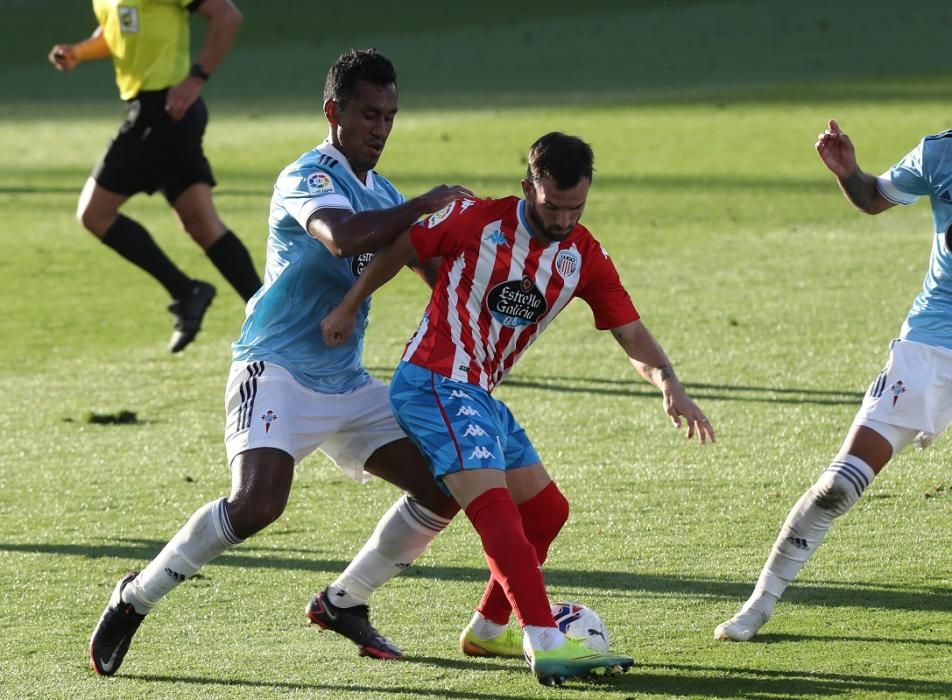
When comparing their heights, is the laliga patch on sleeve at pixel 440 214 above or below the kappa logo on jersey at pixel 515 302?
above

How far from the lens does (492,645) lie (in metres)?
4.91

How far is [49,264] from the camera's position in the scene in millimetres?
12578

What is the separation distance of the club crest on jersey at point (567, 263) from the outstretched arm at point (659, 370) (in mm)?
263

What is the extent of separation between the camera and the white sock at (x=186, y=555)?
475 cm

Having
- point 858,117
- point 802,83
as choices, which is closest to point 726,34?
point 802,83

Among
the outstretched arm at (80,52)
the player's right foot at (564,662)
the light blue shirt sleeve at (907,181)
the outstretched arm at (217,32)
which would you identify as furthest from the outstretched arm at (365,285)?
the outstretched arm at (80,52)

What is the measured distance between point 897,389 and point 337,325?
168 cm

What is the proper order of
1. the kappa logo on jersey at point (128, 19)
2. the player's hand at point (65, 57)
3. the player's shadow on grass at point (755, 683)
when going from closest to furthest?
1. the player's shadow on grass at point (755, 683)
2. the kappa logo on jersey at point (128, 19)
3. the player's hand at point (65, 57)

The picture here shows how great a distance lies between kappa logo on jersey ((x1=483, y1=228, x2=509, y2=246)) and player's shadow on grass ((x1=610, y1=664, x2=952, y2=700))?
49.0 inches

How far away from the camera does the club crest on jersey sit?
15.7 ft

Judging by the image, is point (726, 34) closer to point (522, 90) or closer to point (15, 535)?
point (522, 90)

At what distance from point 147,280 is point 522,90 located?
11903mm

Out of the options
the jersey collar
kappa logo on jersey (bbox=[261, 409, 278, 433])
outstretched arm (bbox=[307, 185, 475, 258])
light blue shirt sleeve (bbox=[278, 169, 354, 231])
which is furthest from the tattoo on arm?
kappa logo on jersey (bbox=[261, 409, 278, 433])

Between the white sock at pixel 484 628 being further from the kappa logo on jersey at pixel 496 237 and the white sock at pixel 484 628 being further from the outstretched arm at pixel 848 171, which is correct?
the outstretched arm at pixel 848 171
